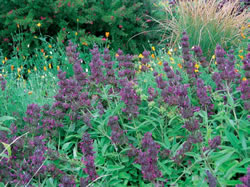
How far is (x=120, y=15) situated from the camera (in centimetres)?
589

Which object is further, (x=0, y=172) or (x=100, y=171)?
(x=100, y=171)

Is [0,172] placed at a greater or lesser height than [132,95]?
lesser

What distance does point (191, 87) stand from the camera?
123 inches

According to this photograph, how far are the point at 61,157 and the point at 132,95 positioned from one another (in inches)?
25.0

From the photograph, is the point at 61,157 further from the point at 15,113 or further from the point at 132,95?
the point at 15,113

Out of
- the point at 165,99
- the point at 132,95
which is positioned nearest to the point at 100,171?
the point at 132,95

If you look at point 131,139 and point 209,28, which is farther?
point 209,28

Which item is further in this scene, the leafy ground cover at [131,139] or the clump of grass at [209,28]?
the clump of grass at [209,28]

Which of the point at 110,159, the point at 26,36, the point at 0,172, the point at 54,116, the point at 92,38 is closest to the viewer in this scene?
the point at 0,172

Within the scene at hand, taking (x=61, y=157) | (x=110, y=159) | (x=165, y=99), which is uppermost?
(x=165, y=99)

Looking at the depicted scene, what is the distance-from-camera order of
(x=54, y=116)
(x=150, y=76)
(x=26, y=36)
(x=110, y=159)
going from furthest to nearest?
(x=26, y=36) < (x=150, y=76) < (x=54, y=116) < (x=110, y=159)

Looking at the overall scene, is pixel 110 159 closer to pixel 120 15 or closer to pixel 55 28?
pixel 120 15

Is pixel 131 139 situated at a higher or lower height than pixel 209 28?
lower

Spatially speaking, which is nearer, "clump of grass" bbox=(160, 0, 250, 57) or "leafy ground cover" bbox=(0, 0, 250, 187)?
"leafy ground cover" bbox=(0, 0, 250, 187)
